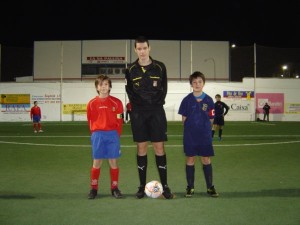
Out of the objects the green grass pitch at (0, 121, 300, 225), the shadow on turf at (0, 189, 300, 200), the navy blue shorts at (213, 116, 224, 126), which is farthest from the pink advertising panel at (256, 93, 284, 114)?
the shadow on turf at (0, 189, 300, 200)

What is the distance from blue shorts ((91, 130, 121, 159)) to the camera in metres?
5.86

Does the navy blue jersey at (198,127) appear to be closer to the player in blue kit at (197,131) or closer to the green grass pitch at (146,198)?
the player in blue kit at (197,131)

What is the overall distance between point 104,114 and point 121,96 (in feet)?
97.6

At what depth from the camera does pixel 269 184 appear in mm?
6688

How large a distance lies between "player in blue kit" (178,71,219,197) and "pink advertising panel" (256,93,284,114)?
30701mm

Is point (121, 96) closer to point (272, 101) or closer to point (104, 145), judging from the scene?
point (272, 101)

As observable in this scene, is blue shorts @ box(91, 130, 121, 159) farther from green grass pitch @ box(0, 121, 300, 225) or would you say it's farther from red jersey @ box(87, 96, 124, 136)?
green grass pitch @ box(0, 121, 300, 225)

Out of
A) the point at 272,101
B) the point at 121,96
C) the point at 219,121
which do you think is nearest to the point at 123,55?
the point at 121,96

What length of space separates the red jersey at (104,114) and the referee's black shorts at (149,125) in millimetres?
338

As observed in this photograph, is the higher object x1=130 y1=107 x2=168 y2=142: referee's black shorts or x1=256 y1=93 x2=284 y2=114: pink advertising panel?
x1=256 y1=93 x2=284 y2=114: pink advertising panel

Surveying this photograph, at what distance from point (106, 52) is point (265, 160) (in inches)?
1389

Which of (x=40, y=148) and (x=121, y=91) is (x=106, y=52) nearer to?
(x=121, y=91)

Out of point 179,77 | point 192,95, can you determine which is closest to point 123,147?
point 192,95

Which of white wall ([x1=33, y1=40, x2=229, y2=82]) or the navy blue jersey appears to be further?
white wall ([x1=33, y1=40, x2=229, y2=82])
